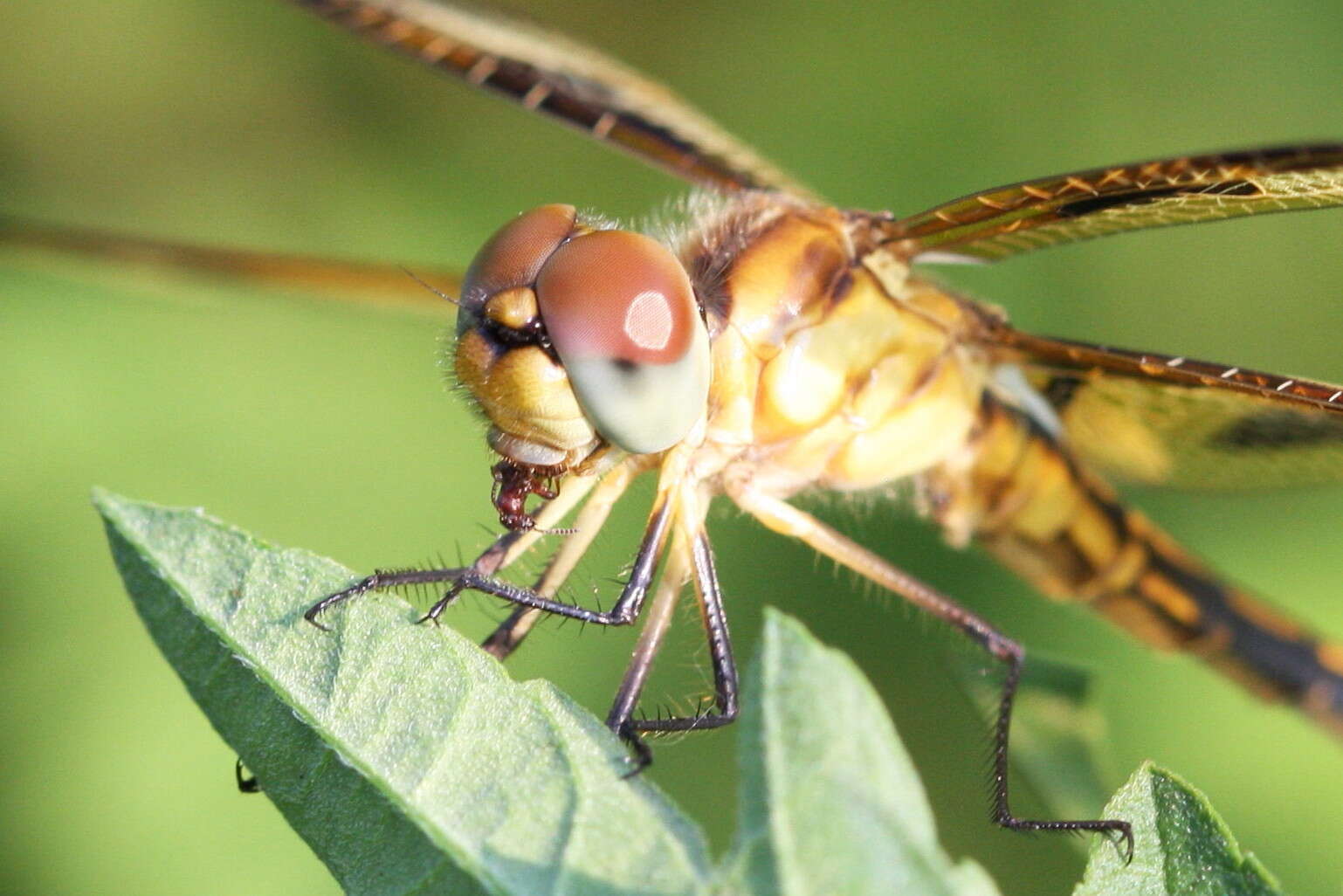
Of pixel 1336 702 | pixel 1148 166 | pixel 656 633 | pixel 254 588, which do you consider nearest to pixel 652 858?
pixel 254 588

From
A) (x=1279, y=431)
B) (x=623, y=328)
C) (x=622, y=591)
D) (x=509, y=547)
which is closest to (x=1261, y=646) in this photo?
(x=1279, y=431)

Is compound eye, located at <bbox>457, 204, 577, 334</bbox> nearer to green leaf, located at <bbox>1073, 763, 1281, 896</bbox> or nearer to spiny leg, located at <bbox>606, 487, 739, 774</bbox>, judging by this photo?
→ spiny leg, located at <bbox>606, 487, 739, 774</bbox>

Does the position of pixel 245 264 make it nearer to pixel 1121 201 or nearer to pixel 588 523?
pixel 588 523

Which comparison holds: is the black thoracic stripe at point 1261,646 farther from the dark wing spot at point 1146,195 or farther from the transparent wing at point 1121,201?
the dark wing spot at point 1146,195

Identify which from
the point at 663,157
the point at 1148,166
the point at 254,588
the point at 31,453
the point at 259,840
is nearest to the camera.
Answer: the point at 254,588

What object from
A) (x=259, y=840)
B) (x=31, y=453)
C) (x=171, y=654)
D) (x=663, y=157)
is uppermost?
(x=663, y=157)

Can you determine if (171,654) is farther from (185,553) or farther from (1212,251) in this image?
(1212,251)

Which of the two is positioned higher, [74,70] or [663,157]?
[663,157]

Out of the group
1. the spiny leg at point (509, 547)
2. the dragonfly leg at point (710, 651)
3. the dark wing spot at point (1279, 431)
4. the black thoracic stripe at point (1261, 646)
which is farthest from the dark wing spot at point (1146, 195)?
the black thoracic stripe at point (1261, 646)
